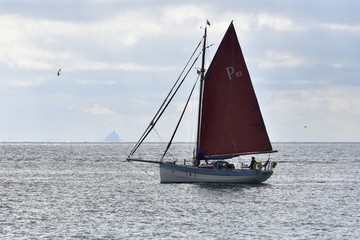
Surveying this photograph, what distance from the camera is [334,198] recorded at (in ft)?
255

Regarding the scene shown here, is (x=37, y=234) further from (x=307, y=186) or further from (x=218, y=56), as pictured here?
(x=307, y=186)

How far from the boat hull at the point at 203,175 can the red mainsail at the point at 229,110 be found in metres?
2.48

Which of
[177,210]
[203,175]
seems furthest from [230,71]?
[177,210]

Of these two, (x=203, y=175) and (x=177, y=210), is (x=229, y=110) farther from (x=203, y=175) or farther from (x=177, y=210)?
(x=177, y=210)

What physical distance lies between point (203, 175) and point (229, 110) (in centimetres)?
765

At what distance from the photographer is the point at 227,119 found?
88.4 metres

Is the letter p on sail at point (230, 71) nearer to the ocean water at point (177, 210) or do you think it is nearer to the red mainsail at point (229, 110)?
the red mainsail at point (229, 110)

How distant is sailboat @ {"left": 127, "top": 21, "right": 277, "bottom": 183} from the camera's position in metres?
87.7

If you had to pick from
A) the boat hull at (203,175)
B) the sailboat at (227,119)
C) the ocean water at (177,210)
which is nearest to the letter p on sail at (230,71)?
the sailboat at (227,119)

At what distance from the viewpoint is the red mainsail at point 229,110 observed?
87.9 meters

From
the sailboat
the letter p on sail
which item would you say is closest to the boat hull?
the sailboat

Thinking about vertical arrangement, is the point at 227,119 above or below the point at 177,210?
above

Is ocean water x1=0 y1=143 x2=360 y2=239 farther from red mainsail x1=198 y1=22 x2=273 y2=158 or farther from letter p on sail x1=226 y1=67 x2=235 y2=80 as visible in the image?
letter p on sail x1=226 y1=67 x2=235 y2=80

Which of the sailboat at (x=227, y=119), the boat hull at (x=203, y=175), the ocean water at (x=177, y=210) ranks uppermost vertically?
the sailboat at (x=227, y=119)
